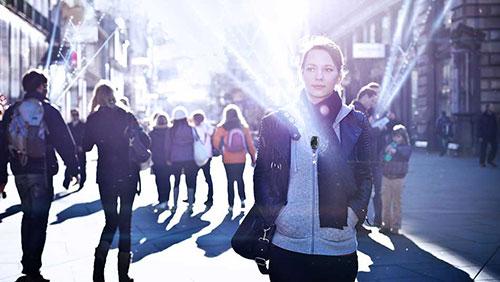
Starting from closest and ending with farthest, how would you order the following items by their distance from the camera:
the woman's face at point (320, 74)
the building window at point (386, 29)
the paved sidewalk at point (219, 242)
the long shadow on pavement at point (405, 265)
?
the woman's face at point (320, 74) < the long shadow on pavement at point (405, 265) < the paved sidewalk at point (219, 242) < the building window at point (386, 29)

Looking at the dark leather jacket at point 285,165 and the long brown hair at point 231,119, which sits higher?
the long brown hair at point 231,119

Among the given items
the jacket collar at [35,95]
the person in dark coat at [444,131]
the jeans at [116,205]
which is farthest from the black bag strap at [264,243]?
the person in dark coat at [444,131]

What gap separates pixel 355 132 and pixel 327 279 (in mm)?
684

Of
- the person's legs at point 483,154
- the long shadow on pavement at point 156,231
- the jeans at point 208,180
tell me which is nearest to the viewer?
the long shadow on pavement at point 156,231

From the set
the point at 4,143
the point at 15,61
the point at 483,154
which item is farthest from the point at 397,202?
the point at 15,61

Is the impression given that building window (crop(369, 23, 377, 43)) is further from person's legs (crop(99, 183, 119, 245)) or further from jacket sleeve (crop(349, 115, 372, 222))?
jacket sleeve (crop(349, 115, 372, 222))

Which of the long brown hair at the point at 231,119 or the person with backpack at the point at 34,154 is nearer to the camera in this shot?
the person with backpack at the point at 34,154

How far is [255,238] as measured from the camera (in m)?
2.91

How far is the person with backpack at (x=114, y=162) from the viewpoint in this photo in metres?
5.64

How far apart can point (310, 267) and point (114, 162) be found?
3.18 metres

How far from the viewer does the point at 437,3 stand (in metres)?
25.9

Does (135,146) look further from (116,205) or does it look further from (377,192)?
(377,192)

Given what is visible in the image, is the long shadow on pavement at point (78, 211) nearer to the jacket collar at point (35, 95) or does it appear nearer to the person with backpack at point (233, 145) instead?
the person with backpack at point (233, 145)

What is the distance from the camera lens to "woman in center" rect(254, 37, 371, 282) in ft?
9.36
